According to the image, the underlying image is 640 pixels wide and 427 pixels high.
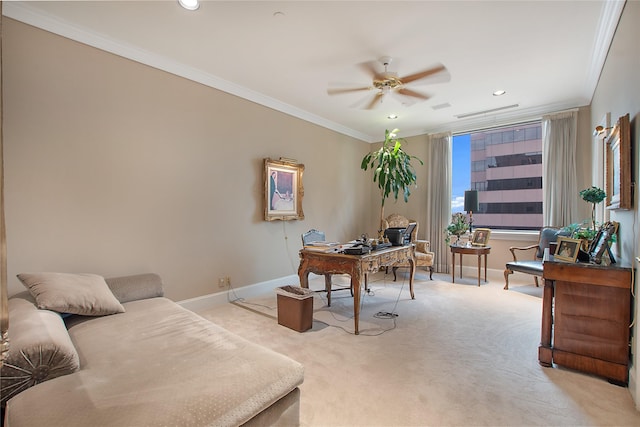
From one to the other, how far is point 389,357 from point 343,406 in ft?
2.39

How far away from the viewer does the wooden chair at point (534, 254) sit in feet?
12.8

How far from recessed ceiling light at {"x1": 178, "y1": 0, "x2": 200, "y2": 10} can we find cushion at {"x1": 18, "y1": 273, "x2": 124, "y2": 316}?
7.36 feet

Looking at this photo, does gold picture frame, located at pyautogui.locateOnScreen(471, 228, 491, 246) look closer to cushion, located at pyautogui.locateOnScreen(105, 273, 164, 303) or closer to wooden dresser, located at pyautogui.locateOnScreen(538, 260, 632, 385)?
wooden dresser, located at pyautogui.locateOnScreen(538, 260, 632, 385)

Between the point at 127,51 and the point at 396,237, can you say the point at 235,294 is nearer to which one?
the point at 396,237

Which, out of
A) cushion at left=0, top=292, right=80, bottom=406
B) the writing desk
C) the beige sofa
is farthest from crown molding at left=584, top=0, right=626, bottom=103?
cushion at left=0, top=292, right=80, bottom=406

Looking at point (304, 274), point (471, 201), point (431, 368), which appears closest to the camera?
point (431, 368)

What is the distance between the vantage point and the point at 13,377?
4.39 feet

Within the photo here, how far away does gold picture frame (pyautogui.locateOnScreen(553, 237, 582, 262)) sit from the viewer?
2.33 m

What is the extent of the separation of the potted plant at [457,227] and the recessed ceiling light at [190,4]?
467 cm

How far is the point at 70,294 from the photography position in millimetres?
2061

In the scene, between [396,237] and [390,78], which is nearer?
[390,78]

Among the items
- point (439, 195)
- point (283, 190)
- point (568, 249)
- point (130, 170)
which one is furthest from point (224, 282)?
point (439, 195)

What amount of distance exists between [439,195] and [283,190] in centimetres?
299

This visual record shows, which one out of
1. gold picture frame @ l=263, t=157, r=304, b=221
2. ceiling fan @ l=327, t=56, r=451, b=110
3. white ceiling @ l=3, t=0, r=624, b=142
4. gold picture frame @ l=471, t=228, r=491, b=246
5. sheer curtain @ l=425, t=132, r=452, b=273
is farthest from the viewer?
sheer curtain @ l=425, t=132, r=452, b=273
